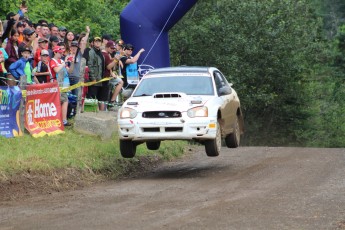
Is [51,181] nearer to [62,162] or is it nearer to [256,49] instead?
[62,162]

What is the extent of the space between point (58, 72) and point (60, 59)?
28 centimetres

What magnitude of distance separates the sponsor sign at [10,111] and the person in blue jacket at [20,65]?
349 millimetres

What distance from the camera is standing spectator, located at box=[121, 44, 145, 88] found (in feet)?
68.5

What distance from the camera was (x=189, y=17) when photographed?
135ft

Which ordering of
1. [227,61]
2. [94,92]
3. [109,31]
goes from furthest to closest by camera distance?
[227,61], [109,31], [94,92]

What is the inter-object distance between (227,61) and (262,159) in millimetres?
20402

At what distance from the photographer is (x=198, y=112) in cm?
1516

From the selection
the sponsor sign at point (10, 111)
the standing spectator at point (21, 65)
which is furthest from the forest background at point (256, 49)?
the sponsor sign at point (10, 111)

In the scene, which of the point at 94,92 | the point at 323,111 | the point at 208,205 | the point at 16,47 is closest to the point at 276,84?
the point at 323,111

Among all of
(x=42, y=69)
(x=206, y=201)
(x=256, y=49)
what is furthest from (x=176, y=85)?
(x=256, y=49)

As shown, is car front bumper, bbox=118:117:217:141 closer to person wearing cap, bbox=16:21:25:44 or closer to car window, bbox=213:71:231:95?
car window, bbox=213:71:231:95

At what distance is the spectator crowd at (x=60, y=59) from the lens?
665 inches

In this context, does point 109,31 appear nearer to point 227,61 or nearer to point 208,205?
point 227,61

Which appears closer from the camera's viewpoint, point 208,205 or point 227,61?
point 208,205
